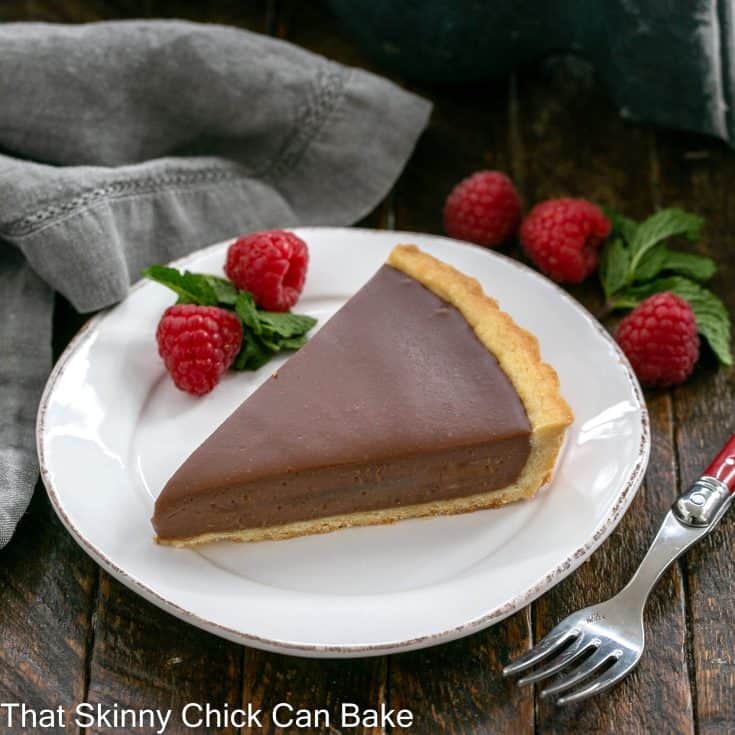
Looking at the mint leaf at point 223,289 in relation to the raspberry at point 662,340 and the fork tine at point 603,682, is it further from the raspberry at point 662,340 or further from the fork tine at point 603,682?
the fork tine at point 603,682

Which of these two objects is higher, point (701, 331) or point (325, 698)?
point (701, 331)

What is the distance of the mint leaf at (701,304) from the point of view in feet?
9.39

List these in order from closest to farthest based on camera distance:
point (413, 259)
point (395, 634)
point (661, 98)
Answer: point (395, 634)
point (413, 259)
point (661, 98)

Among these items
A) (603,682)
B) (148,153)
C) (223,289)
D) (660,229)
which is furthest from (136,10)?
(603,682)

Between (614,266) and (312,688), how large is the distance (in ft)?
5.04

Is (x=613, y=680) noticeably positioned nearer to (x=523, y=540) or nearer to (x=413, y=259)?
(x=523, y=540)

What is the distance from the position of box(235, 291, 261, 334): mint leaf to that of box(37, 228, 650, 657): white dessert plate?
0.39 feet

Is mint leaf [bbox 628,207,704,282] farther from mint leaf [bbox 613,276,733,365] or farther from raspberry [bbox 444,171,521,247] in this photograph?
raspberry [bbox 444,171,521,247]

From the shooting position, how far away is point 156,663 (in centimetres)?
221

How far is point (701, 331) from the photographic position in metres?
2.88

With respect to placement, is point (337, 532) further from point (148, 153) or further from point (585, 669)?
point (148, 153)

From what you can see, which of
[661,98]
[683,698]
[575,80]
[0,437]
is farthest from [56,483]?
[575,80]

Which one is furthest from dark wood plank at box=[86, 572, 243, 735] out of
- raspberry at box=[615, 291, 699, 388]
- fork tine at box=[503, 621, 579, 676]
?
raspberry at box=[615, 291, 699, 388]

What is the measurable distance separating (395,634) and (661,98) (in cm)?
198
